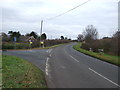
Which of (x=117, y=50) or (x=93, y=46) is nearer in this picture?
(x=117, y=50)

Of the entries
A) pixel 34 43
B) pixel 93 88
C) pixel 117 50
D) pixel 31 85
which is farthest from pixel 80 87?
pixel 34 43

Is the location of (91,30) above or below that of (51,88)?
above

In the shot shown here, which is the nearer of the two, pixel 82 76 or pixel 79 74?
pixel 82 76

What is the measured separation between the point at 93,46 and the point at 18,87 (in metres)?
39.1

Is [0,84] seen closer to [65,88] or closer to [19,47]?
[65,88]

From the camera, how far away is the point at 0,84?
7.37 meters

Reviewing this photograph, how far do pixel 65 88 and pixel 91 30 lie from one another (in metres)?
68.0

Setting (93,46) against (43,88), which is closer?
(43,88)

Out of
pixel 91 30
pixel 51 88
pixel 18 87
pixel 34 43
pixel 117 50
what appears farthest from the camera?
pixel 91 30

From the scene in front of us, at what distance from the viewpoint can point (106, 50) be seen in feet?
124

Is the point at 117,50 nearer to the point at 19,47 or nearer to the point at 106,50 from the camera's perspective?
the point at 106,50

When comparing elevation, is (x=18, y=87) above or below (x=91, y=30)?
below

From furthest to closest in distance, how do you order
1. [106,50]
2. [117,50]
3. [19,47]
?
[19,47] → [106,50] → [117,50]

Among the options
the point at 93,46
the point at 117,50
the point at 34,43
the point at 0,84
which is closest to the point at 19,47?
the point at 34,43
